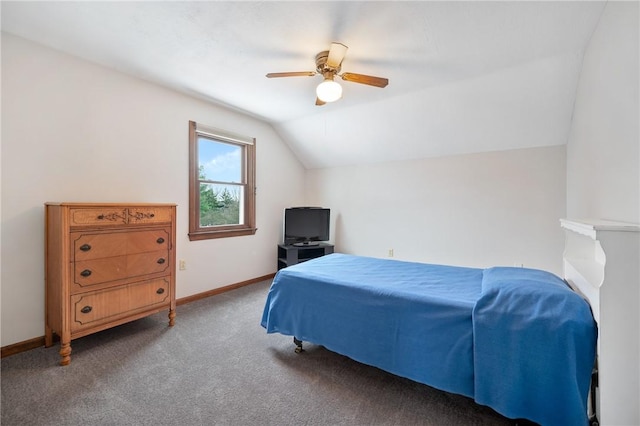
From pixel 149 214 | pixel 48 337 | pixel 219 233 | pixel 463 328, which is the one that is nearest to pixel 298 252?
pixel 219 233

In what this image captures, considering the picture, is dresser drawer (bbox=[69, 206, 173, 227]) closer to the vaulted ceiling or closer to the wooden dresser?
the wooden dresser

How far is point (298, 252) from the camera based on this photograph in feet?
13.7

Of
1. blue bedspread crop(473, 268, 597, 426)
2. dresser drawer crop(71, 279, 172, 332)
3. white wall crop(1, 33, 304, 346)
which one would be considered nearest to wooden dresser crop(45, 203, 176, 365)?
dresser drawer crop(71, 279, 172, 332)

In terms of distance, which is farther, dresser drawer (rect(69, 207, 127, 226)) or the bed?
dresser drawer (rect(69, 207, 127, 226))

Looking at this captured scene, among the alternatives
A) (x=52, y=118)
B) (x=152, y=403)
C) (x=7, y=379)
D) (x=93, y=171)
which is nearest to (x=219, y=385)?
(x=152, y=403)

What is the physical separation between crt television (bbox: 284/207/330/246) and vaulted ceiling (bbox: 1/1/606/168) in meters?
1.58

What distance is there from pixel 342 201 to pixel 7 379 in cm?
411

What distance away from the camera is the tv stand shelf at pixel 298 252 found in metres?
4.15

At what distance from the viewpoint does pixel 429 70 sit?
2557mm

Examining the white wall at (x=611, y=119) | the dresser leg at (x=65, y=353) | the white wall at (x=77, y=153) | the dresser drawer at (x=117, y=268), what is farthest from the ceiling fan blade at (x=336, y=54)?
the dresser leg at (x=65, y=353)

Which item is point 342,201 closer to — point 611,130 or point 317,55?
point 317,55

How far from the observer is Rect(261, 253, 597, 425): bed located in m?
1.21

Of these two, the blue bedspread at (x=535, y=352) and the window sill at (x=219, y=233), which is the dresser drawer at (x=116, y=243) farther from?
the blue bedspread at (x=535, y=352)

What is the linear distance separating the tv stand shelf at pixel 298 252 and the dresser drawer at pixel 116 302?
1.83 meters
